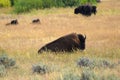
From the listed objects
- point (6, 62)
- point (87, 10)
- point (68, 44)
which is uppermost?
point (6, 62)

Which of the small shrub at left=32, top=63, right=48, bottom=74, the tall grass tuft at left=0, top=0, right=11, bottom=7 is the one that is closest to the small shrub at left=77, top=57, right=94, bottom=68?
the small shrub at left=32, top=63, right=48, bottom=74

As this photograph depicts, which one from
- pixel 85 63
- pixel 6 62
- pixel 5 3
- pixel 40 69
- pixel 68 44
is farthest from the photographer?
pixel 5 3

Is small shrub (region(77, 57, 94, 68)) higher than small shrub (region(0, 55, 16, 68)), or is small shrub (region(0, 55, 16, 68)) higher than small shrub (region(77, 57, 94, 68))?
small shrub (region(77, 57, 94, 68))

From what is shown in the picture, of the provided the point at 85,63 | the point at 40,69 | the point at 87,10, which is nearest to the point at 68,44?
the point at 85,63

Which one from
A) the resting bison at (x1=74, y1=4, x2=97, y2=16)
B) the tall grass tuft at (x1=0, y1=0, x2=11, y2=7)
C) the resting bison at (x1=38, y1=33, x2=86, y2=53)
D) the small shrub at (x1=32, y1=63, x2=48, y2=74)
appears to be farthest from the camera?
the tall grass tuft at (x1=0, y1=0, x2=11, y2=7)

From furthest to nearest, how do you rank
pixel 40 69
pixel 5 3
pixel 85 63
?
pixel 5 3
pixel 85 63
pixel 40 69

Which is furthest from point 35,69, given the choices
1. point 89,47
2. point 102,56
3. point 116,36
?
point 116,36

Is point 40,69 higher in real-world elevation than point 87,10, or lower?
higher

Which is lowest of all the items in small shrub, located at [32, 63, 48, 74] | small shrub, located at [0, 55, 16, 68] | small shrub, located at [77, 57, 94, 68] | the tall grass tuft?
the tall grass tuft

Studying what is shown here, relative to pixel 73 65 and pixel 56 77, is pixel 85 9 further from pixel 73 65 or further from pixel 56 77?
pixel 56 77

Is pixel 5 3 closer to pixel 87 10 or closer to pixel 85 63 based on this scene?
pixel 87 10

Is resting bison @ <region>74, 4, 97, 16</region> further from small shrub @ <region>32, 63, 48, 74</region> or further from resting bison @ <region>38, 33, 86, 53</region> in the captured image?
small shrub @ <region>32, 63, 48, 74</region>

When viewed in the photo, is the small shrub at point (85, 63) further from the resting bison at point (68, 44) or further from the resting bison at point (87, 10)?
the resting bison at point (87, 10)

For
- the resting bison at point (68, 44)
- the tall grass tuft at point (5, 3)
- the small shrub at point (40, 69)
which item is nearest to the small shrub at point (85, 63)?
the small shrub at point (40, 69)
